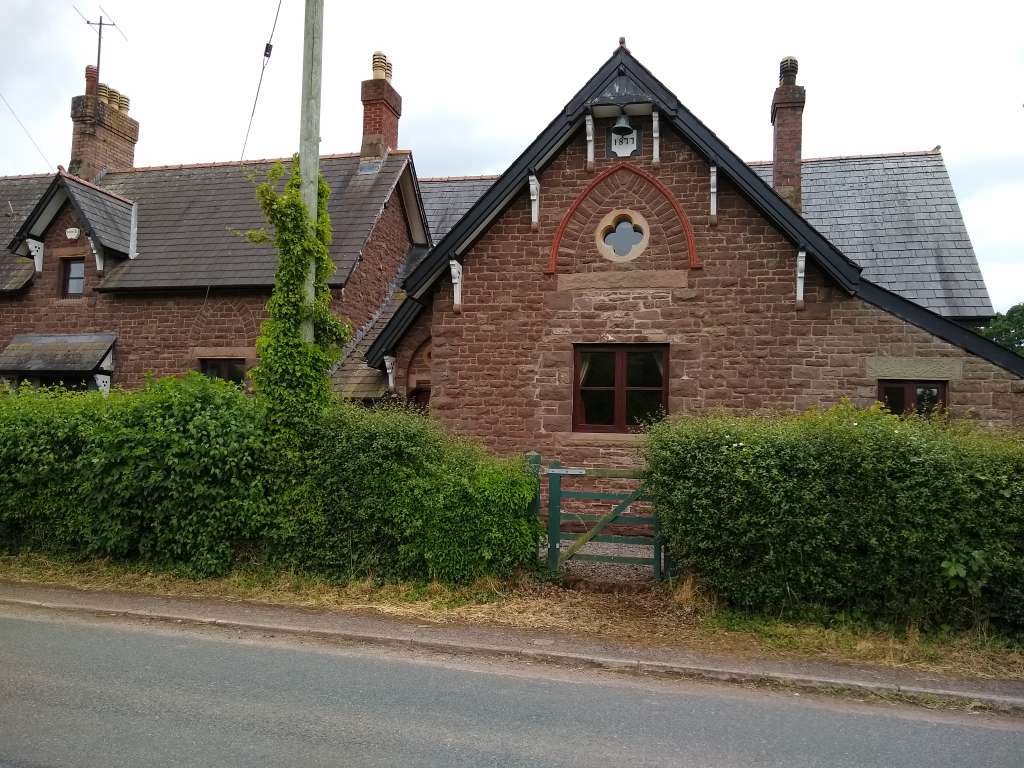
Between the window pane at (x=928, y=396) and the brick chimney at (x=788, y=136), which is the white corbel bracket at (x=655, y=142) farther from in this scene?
the window pane at (x=928, y=396)

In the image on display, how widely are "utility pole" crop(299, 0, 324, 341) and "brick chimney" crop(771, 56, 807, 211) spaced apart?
32.5ft

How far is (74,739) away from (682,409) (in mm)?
9007

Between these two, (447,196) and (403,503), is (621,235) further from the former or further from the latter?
(447,196)

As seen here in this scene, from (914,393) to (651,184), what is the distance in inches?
204

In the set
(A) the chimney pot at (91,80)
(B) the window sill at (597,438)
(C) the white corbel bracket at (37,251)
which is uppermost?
(A) the chimney pot at (91,80)

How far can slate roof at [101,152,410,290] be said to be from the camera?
1602cm

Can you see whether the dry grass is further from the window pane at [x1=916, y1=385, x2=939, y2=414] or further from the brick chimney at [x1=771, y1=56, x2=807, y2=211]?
the brick chimney at [x1=771, y1=56, x2=807, y2=211]

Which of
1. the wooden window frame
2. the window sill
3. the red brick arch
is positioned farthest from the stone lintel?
the wooden window frame

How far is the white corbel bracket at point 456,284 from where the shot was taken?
40.0 feet

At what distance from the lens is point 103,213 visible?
1716cm

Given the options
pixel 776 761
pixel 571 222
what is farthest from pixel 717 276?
pixel 776 761

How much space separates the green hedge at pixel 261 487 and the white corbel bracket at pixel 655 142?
5.97 metres

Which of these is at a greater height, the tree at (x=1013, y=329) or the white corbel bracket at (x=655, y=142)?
the tree at (x=1013, y=329)

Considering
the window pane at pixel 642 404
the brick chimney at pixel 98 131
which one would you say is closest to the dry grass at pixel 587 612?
the window pane at pixel 642 404
